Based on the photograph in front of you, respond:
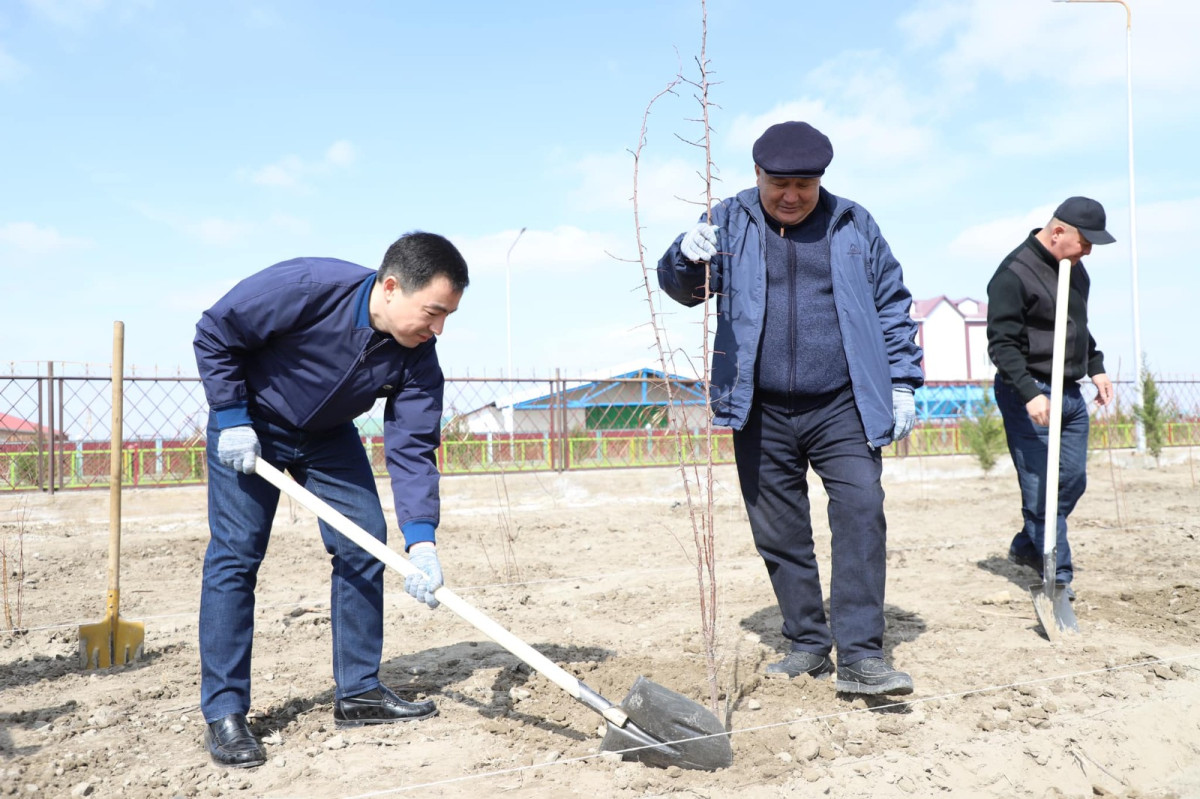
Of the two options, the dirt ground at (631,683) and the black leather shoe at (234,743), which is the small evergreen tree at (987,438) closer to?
the dirt ground at (631,683)

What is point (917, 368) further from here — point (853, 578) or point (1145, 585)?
point (1145, 585)

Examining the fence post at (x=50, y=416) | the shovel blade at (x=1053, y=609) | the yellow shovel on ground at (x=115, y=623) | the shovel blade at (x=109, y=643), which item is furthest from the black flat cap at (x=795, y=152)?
the fence post at (x=50, y=416)

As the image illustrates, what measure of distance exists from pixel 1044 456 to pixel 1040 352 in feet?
1.54

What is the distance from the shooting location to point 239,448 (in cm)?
241

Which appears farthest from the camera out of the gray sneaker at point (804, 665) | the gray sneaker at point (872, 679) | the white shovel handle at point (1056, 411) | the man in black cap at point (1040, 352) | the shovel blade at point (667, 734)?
the man in black cap at point (1040, 352)

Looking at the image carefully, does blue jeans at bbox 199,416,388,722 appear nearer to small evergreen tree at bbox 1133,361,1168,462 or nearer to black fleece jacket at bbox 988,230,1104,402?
black fleece jacket at bbox 988,230,1104,402

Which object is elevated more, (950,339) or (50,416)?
(950,339)

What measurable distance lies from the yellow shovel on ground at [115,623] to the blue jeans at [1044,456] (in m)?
3.90

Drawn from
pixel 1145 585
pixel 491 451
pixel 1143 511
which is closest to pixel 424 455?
pixel 1145 585

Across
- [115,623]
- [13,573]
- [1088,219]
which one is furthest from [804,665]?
[13,573]

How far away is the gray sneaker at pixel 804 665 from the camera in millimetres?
2916

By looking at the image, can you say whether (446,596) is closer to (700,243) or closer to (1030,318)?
(700,243)

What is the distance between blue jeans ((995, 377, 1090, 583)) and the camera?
12.4ft

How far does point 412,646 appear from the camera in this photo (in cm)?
370
